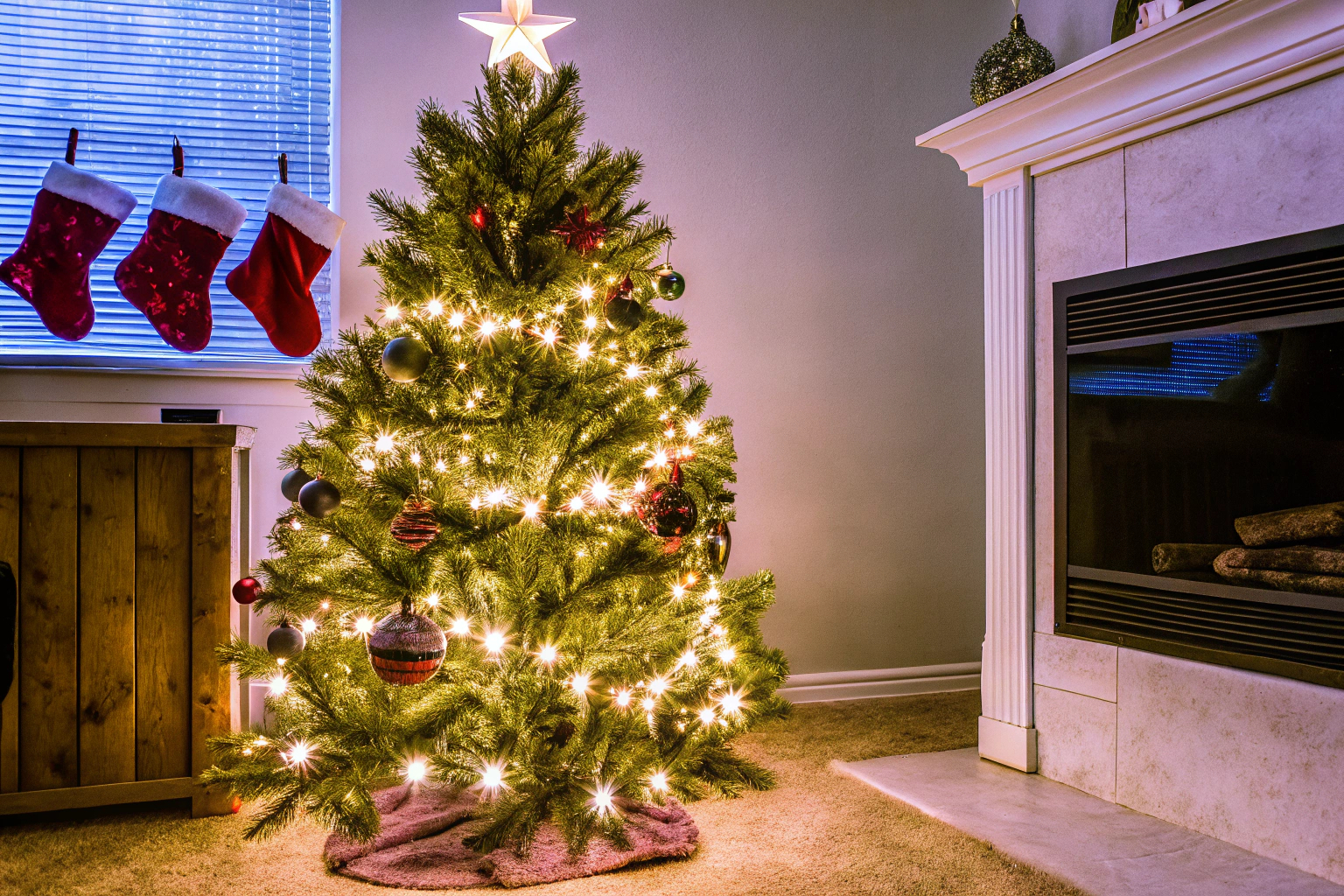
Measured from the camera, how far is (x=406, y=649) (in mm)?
1632

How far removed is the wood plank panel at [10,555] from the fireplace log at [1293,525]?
8.22 ft

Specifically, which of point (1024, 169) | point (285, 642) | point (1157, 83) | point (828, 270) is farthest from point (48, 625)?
point (1157, 83)

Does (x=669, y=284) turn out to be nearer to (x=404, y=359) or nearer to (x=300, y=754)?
(x=404, y=359)

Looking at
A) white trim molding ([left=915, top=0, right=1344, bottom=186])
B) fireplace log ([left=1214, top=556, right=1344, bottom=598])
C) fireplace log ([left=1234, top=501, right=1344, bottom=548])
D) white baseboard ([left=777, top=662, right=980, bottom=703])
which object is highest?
white trim molding ([left=915, top=0, right=1344, bottom=186])

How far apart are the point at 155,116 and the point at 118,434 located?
3.34ft

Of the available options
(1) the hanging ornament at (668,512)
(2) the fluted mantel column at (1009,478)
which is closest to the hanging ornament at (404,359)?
(1) the hanging ornament at (668,512)

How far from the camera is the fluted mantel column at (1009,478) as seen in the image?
2.26m

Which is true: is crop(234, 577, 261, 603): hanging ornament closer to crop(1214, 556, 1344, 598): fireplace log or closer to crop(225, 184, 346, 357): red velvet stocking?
crop(225, 184, 346, 357): red velvet stocking

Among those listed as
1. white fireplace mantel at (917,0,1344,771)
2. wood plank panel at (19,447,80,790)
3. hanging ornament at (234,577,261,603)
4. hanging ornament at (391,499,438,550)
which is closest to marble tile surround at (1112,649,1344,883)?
white fireplace mantel at (917,0,1344,771)

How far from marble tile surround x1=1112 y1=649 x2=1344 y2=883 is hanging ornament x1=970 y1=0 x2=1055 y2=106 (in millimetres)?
1391

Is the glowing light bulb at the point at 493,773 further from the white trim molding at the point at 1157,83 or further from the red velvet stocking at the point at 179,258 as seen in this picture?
the white trim molding at the point at 1157,83

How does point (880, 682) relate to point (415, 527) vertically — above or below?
below

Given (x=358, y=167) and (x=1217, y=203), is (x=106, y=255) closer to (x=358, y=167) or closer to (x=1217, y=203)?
(x=358, y=167)

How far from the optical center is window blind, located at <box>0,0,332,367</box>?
7.70ft
